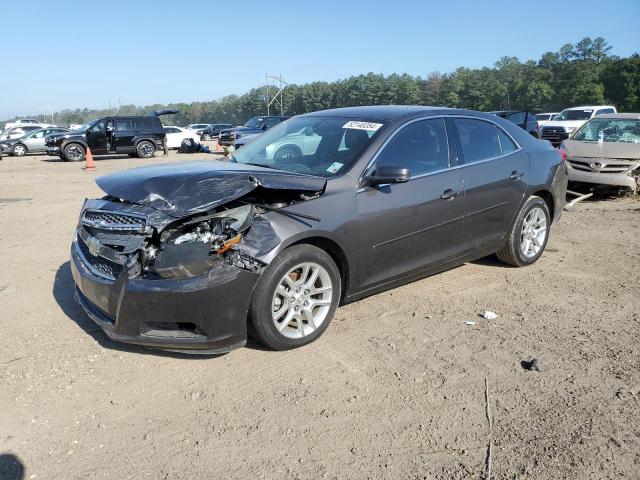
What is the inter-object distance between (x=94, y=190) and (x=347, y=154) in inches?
361

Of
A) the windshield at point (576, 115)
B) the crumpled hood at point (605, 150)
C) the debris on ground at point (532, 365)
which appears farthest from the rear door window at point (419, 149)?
the windshield at point (576, 115)

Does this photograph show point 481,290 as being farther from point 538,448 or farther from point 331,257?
point 538,448

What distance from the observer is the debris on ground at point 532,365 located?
11.1ft

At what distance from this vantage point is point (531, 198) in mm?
5414

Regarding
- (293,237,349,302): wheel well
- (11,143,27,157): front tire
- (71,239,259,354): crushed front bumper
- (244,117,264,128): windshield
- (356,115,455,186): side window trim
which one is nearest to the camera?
(71,239,259,354): crushed front bumper

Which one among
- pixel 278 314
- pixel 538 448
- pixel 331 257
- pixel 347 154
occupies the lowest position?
pixel 538 448

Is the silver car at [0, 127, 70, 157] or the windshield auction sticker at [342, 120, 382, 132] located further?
the silver car at [0, 127, 70, 157]

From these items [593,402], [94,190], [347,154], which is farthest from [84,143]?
[593,402]

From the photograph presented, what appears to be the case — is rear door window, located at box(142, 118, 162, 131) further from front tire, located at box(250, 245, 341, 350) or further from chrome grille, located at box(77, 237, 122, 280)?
front tire, located at box(250, 245, 341, 350)

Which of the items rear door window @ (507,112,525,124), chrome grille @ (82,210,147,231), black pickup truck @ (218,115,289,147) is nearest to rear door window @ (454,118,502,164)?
chrome grille @ (82,210,147,231)

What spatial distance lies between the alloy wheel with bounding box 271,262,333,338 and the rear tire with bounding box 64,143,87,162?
19.9 meters

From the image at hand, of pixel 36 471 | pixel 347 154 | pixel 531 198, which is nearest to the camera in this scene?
pixel 36 471

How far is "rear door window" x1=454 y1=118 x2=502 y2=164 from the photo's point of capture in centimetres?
476

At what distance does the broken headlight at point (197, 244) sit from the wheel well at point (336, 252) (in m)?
0.46
